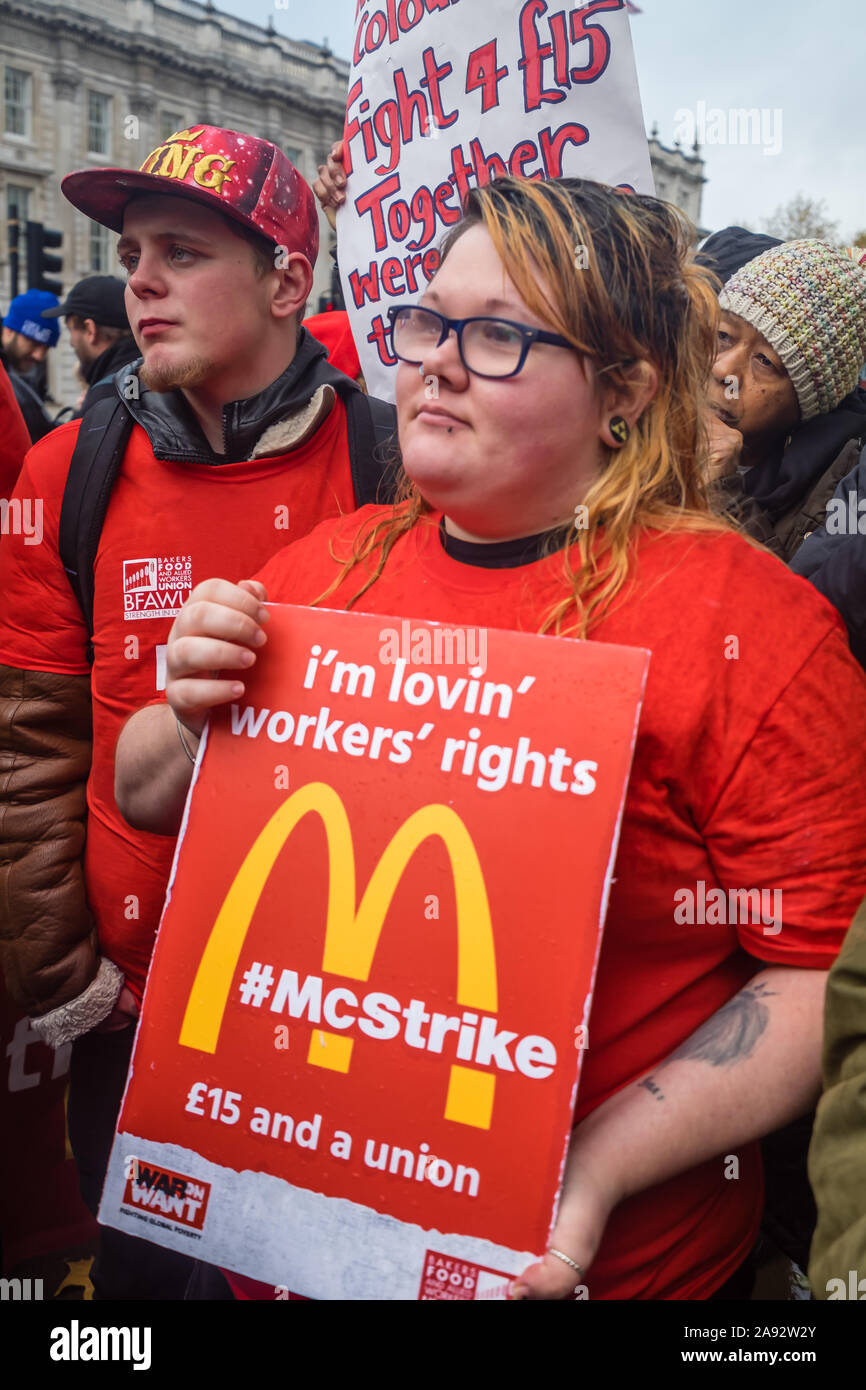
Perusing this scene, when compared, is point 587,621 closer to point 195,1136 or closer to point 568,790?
point 568,790

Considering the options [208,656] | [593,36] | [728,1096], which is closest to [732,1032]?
[728,1096]

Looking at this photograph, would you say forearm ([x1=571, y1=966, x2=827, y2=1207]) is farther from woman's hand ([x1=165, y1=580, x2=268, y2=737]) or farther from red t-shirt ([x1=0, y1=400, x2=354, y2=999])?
red t-shirt ([x1=0, y1=400, x2=354, y2=999])

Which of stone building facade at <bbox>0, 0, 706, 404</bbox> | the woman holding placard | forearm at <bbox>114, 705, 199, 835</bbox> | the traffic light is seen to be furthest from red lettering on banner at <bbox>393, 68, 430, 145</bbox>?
stone building facade at <bbox>0, 0, 706, 404</bbox>

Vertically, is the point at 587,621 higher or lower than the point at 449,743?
higher

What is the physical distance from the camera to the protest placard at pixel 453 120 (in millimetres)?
1896

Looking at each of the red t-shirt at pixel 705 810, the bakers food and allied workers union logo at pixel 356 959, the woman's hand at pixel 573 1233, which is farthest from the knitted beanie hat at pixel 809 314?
the woman's hand at pixel 573 1233

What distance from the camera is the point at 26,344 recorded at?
6.46 m

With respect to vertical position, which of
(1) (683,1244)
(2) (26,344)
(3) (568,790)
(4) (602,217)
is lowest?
(1) (683,1244)

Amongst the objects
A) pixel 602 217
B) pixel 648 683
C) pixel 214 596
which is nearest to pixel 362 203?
pixel 602 217

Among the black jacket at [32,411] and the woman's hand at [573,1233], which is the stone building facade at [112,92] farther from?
the woman's hand at [573,1233]

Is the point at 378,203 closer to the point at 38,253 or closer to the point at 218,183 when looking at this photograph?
the point at 218,183

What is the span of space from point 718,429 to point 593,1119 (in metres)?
1.75

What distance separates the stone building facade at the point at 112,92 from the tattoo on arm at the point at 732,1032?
98.1 ft

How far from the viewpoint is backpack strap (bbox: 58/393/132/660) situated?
1.97 m
